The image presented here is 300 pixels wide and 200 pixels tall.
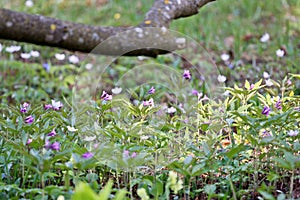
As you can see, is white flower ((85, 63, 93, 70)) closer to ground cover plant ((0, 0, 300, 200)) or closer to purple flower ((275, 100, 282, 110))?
ground cover plant ((0, 0, 300, 200))

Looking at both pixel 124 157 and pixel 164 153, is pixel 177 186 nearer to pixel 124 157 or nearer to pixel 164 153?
pixel 124 157

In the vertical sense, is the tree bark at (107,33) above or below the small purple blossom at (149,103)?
above

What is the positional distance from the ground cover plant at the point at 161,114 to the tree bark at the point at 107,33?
0.17 m

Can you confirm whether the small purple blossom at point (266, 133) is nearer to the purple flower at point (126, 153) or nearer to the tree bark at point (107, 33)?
the purple flower at point (126, 153)

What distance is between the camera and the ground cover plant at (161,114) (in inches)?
73.0

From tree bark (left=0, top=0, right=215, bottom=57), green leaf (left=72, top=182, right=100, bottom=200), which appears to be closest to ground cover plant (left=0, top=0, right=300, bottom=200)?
green leaf (left=72, top=182, right=100, bottom=200)

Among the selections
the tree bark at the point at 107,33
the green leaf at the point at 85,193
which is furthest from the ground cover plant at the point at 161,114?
the tree bark at the point at 107,33

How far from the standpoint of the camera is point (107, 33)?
133 inches

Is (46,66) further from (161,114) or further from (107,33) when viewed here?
(161,114)

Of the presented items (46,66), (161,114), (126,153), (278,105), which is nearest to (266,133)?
(278,105)

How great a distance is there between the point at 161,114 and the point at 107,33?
90cm

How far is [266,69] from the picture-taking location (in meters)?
4.00

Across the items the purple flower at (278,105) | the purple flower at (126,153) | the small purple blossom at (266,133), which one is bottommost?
the purple flower at (126,153)

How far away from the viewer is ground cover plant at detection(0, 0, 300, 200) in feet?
6.08
